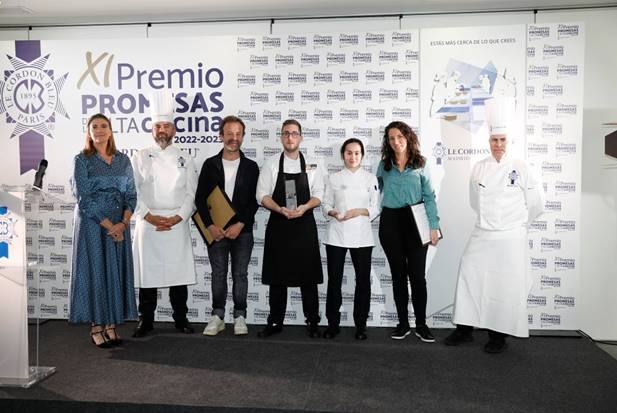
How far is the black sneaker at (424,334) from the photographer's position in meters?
4.02

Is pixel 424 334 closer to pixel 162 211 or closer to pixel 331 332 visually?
pixel 331 332

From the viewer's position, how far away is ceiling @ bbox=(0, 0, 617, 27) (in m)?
4.32

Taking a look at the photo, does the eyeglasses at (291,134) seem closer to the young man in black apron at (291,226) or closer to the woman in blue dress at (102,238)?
the young man in black apron at (291,226)

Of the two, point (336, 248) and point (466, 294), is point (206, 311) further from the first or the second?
point (466, 294)

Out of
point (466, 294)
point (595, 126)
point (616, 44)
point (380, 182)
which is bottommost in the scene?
point (466, 294)

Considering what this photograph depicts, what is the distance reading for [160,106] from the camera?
13.8ft

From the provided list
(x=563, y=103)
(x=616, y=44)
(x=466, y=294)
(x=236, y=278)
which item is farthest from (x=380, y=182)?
(x=616, y=44)

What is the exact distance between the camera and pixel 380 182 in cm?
420

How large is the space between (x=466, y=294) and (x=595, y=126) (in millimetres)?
1868

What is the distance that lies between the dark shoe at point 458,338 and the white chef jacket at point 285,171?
142 cm

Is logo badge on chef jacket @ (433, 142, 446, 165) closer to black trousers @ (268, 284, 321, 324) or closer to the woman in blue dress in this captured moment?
black trousers @ (268, 284, 321, 324)

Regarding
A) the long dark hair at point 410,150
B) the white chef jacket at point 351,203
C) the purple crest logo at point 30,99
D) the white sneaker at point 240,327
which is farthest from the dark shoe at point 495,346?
the purple crest logo at point 30,99

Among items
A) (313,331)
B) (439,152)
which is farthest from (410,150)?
(313,331)

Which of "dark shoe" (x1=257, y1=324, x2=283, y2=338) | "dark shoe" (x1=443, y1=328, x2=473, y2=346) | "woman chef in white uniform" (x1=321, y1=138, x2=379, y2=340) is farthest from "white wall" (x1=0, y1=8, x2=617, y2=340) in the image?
"dark shoe" (x1=257, y1=324, x2=283, y2=338)
